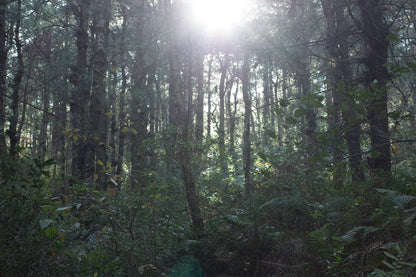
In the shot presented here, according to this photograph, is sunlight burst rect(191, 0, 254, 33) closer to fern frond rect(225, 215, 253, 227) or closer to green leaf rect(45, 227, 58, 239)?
fern frond rect(225, 215, 253, 227)

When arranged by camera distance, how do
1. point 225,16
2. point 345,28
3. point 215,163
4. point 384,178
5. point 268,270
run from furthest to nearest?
point 225,16 < point 215,163 < point 345,28 < point 384,178 < point 268,270

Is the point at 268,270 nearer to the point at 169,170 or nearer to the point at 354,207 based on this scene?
the point at 354,207

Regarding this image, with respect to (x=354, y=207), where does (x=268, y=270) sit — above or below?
below

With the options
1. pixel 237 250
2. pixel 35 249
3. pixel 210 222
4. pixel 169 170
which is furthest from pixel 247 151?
pixel 35 249

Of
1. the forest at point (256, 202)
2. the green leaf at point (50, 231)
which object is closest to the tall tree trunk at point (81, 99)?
the forest at point (256, 202)

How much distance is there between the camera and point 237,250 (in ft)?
15.3

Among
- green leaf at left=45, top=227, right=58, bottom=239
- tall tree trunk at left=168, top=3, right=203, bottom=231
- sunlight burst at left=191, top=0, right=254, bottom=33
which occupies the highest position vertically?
sunlight burst at left=191, top=0, right=254, bottom=33

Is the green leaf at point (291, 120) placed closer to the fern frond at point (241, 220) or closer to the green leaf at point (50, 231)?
the fern frond at point (241, 220)

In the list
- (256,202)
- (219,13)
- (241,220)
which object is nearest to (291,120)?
(241,220)

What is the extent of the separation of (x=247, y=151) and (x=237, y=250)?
3.26 m

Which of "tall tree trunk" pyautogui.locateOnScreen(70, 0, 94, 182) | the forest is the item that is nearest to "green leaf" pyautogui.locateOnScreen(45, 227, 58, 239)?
the forest

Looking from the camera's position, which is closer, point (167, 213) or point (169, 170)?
point (167, 213)

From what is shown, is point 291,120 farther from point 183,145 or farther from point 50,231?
point 50,231

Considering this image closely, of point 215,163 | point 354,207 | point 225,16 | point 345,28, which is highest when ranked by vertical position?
point 225,16
